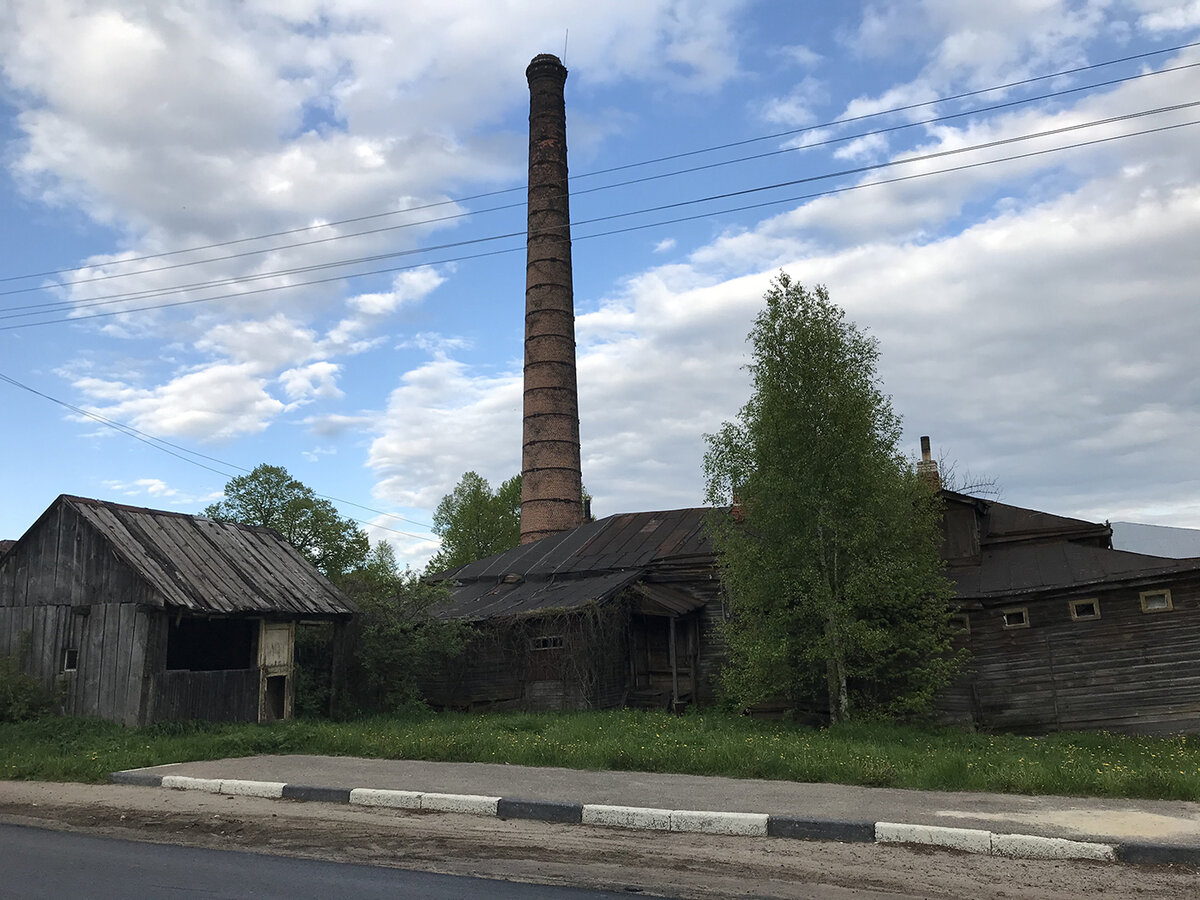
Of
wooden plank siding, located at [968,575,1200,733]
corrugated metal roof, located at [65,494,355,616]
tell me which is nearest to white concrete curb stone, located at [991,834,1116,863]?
wooden plank siding, located at [968,575,1200,733]

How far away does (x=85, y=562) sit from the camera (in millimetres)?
16656

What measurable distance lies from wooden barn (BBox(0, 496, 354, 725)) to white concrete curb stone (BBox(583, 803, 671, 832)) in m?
10.2

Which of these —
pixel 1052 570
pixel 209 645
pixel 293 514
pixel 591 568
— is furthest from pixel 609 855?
pixel 293 514

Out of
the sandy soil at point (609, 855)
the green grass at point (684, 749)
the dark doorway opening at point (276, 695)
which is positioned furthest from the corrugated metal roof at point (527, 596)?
the sandy soil at point (609, 855)

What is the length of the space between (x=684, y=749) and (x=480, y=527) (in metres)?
46.9

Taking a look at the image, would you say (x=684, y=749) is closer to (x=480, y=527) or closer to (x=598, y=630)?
(x=598, y=630)

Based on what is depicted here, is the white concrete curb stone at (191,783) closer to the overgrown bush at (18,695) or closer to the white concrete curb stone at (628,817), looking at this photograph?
the white concrete curb stone at (628,817)

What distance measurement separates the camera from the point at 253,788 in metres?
10.3

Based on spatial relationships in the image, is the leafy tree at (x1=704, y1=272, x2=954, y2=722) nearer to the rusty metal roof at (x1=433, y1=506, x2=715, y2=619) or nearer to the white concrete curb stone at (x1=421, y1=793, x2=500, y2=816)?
the rusty metal roof at (x1=433, y1=506, x2=715, y2=619)

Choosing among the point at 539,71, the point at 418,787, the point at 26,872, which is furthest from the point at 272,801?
the point at 539,71

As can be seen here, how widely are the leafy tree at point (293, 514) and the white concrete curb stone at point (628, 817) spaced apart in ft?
140

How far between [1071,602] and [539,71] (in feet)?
96.4

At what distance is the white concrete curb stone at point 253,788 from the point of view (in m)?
10.1

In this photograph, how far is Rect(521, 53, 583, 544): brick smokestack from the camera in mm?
34031
